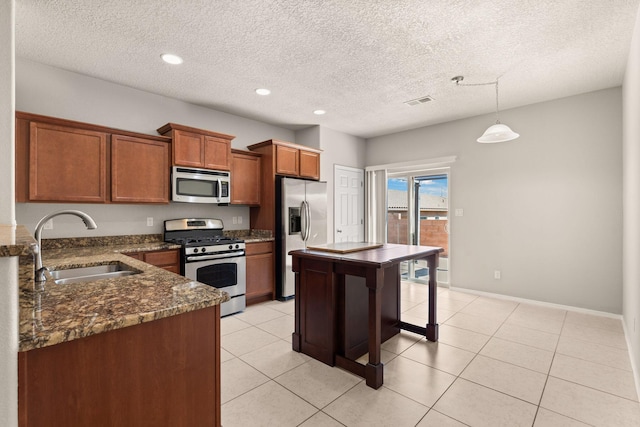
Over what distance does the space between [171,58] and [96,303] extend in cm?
256

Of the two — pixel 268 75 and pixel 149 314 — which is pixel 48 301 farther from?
pixel 268 75

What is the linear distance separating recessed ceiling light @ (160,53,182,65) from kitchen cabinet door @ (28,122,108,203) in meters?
1.06

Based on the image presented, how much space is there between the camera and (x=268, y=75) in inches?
131

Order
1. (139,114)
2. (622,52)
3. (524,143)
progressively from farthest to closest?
(524,143), (139,114), (622,52)

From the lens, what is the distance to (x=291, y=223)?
446cm

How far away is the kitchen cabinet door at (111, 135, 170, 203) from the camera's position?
333 centimetres

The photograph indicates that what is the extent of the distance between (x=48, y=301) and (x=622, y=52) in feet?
15.1

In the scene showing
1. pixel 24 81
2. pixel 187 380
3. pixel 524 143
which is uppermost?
pixel 24 81

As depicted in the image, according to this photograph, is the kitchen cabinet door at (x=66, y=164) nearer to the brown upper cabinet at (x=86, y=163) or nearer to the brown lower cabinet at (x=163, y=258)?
the brown upper cabinet at (x=86, y=163)

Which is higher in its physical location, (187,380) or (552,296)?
(187,380)

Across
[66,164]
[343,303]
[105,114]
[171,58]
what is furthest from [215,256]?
[171,58]

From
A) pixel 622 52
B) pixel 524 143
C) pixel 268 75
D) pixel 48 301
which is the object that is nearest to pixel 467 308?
pixel 524 143

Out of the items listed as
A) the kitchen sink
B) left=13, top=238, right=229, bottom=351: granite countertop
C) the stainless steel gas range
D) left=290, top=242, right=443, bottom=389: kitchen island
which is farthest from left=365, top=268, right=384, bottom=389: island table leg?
the stainless steel gas range

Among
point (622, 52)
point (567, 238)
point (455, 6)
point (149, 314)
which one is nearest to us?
point (149, 314)
